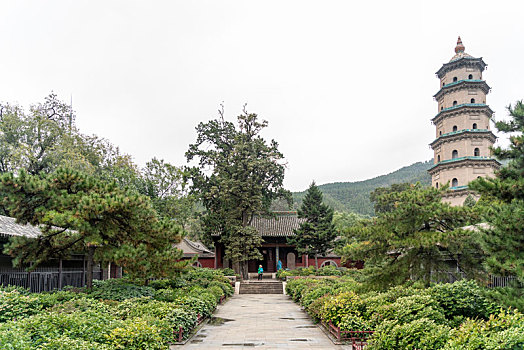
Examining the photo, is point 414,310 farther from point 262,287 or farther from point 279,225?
point 279,225

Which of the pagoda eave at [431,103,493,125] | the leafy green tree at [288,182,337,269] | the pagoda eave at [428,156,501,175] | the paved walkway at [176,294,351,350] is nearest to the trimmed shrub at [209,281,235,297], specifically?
the paved walkway at [176,294,351,350]

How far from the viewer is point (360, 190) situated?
324 ft

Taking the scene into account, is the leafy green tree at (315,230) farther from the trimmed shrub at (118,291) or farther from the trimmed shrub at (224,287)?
the trimmed shrub at (118,291)

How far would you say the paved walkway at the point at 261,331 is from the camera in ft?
32.3

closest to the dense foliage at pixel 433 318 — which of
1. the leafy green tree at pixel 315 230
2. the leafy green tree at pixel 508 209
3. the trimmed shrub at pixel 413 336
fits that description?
the trimmed shrub at pixel 413 336

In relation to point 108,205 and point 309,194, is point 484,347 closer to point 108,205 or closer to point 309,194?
point 108,205

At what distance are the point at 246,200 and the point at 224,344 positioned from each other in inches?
807

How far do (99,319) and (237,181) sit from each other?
914 inches

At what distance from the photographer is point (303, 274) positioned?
2861 cm

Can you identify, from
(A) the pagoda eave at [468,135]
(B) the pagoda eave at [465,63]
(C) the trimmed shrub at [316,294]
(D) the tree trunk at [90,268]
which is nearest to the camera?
(D) the tree trunk at [90,268]

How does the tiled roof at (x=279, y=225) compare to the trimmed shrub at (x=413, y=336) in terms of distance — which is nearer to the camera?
the trimmed shrub at (x=413, y=336)

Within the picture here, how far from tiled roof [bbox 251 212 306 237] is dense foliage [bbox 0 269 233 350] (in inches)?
764

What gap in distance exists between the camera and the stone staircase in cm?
2689

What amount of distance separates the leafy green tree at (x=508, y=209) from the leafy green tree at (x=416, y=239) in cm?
156
